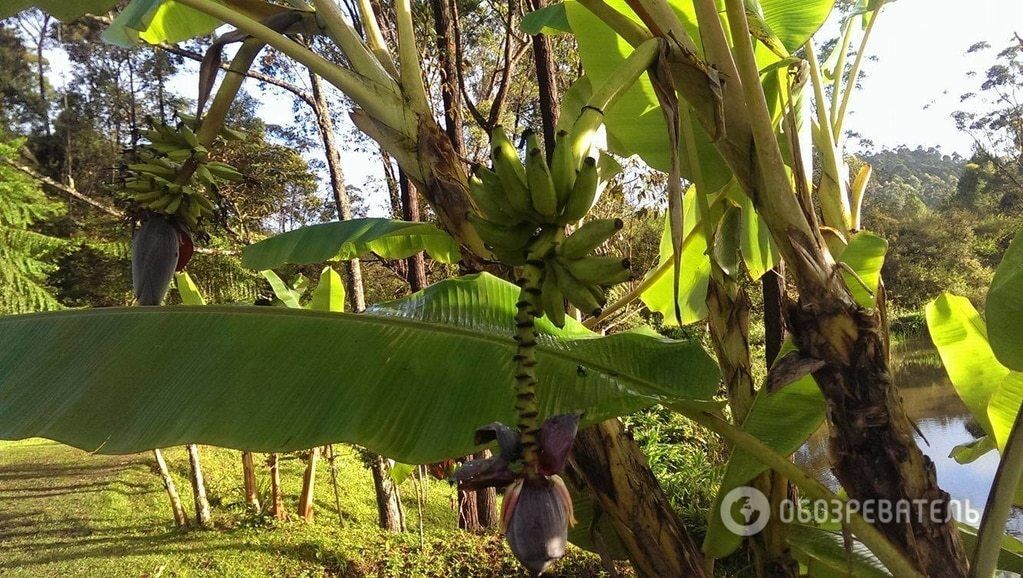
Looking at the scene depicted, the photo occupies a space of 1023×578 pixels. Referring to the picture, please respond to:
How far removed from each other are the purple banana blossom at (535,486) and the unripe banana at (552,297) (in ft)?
0.17

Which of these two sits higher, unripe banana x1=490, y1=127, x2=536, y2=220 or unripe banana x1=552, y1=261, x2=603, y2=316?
unripe banana x1=490, y1=127, x2=536, y2=220

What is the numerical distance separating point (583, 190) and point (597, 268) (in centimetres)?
4

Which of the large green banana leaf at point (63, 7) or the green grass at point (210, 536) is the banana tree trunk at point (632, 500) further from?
the green grass at point (210, 536)

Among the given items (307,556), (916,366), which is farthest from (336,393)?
(916,366)

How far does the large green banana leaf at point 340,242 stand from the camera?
2.46ft

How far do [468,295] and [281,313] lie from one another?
0.20 m

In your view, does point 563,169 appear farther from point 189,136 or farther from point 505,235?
point 189,136

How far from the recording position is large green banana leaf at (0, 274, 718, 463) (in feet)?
1.63

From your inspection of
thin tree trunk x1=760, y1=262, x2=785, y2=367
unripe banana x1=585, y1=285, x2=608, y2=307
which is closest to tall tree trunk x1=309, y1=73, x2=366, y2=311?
thin tree trunk x1=760, y1=262, x2=785, y2=367

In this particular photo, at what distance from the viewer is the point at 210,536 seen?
3.20m

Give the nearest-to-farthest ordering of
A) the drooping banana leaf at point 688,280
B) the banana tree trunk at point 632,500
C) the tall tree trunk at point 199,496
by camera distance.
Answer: the banana tree trunk at point 632,500 < the drooping banana leaf at point 688,280 < the tall tree trunk at point 199,496

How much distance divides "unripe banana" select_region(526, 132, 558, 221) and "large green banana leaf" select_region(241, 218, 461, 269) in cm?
42

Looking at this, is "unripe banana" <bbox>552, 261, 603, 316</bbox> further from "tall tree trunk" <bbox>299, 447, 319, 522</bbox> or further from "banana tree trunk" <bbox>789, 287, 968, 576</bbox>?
"tall tree trunk" <bbox>299, 447, 319, 522</bbox>

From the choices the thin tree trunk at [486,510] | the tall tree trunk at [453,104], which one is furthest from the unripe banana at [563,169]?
the thin tree trunk at [486,510]
